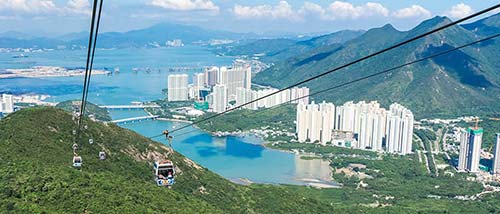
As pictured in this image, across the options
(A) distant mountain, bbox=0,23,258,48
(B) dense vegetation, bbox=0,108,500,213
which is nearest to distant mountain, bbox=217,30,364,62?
(A) distant mountain, bbox=0,23,258,48

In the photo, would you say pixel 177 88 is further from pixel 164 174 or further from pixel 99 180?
pixel 164 174

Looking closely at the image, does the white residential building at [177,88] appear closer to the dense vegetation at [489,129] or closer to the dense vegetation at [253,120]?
the dense vegetation at [253,120]

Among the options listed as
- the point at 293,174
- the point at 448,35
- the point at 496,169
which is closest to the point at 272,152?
the point at 293,174

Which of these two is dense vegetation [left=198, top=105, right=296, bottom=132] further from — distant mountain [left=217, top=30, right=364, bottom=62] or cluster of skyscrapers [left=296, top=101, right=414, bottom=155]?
distant mountain [left=217, top=30, right=364, bottom=62]

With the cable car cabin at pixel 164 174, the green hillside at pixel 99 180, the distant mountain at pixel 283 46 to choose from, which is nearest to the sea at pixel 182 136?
the green hillside at pixel 99 180

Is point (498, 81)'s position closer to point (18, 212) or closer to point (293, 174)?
point (293, 174)
